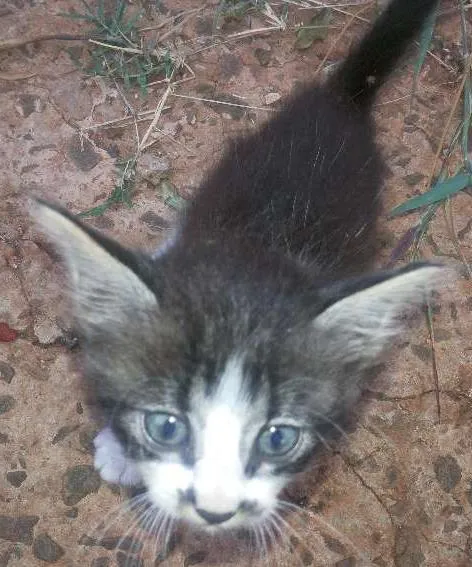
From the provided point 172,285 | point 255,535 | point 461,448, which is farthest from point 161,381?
point 461,448

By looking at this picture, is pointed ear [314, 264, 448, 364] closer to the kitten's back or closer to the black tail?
the kitten's back

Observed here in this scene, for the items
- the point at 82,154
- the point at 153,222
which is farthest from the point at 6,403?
the point at 82,154

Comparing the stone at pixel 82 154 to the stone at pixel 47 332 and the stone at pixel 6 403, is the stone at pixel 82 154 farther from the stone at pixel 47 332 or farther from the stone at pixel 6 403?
the stone at pixel 6 403

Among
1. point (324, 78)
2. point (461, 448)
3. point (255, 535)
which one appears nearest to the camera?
point (255, 535)

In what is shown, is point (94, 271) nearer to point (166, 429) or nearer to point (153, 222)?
point (166, 429)

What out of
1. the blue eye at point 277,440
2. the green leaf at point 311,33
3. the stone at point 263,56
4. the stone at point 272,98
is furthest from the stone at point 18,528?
the green leaf at point 311,33

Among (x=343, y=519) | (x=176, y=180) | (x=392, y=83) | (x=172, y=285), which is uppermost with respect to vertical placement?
(x=172, y=285)

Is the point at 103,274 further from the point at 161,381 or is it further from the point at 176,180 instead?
the point at 176,180
